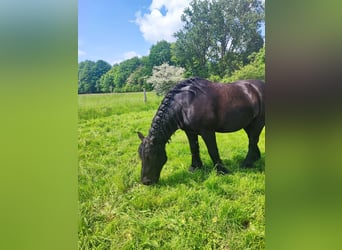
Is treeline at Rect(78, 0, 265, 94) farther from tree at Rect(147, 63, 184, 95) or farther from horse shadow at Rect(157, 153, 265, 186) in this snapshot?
horse shadow at Rect(157, 153, 265, 186)

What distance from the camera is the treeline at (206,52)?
1.62 metres

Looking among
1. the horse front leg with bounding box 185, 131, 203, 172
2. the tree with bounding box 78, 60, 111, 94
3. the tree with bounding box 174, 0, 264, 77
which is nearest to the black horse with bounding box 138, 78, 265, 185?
the horse front leg with bounding box 185, 131, 203, 172

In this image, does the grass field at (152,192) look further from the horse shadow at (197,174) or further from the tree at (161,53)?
the tree at (161,53)

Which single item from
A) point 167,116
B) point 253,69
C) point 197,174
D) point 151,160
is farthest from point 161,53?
point 197,174

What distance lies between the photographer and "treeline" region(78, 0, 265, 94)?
1.62 meters

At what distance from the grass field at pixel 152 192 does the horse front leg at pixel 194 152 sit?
0.03 metres

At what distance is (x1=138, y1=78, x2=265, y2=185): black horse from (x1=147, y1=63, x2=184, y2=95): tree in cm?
4

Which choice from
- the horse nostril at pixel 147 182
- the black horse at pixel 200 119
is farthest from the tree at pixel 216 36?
the horse nostril at pixel 147 182

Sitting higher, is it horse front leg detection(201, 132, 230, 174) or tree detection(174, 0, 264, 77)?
tree detection(174, 0, 264, 77)
